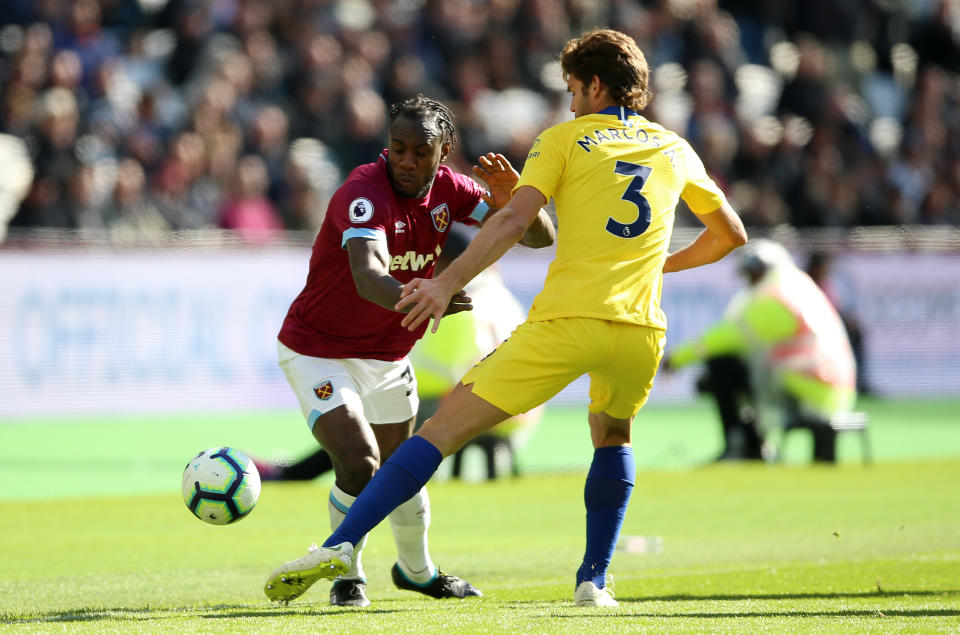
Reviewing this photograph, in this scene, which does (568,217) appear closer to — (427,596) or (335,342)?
Answer: (335,342)

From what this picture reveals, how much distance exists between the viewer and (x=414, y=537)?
6.41m

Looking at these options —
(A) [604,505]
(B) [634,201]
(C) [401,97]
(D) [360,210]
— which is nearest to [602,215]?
(B) [634,201]

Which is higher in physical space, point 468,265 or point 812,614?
point 468,265

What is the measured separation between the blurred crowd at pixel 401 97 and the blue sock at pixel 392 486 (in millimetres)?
10701

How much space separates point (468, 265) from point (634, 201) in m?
0.76

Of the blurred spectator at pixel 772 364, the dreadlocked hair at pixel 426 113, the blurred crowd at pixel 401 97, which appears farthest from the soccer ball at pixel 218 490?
the blurred crowd at pixel 401 97

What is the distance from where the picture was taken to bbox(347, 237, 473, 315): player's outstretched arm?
18.1ft

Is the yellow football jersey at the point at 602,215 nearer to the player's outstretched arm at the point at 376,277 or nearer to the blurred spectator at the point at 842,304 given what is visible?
the player's outstretched arm at the point at 376,277

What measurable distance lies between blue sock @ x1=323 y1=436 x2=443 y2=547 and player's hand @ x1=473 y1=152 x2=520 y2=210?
4.04 feet

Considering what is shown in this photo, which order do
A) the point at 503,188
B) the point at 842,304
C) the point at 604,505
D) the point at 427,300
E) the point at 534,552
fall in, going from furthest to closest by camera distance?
the point at 842,304 < the point at 534,552 < the point at 503,188 < the point at 604,505 < the point at 427,300

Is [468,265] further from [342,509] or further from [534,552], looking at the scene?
[534,552]

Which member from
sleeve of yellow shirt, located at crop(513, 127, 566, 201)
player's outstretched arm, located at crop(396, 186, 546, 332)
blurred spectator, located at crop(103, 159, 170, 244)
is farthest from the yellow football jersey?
blurred spectator, located at crop(103, 159, 170, 244)

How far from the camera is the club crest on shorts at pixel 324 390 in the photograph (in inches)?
241

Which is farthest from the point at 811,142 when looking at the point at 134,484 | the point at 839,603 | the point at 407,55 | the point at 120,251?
the point at 839,603
